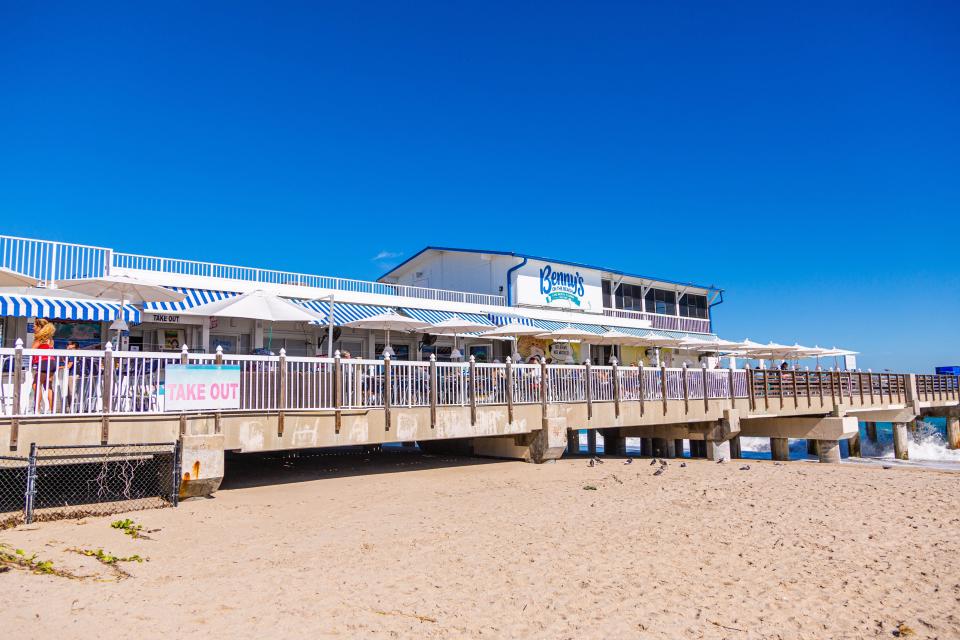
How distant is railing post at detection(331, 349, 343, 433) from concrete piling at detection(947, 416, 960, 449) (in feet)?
115

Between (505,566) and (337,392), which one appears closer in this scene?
(505,566)

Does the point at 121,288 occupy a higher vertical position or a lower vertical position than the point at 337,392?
higher

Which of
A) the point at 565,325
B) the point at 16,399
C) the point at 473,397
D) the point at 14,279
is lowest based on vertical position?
the point at 473,397

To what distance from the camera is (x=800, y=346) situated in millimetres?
31938

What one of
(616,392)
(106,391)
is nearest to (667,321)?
(616,392)

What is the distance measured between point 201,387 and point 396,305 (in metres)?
12.1

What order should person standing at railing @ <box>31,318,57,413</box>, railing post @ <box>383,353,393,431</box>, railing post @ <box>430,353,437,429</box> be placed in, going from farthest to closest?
railing post @ <box>430,353,437,429</box> → railing post @ <box>383,353,393,431</box> → person standing at railing @ <box>31,318,57,413</box>

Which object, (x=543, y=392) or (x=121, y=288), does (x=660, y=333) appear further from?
(x=121, y=288)

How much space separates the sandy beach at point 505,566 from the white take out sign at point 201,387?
1560 mm

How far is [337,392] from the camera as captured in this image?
11891 mm

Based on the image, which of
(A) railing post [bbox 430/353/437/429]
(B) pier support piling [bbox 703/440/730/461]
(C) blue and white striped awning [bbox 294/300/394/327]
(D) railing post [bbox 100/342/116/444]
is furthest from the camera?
(B) pier support piling [bbox 703/440/730/461]

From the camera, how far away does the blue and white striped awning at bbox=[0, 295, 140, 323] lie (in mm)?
13578

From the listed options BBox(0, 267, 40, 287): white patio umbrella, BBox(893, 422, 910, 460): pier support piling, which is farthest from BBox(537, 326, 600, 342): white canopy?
BBox(893, 422, 910, 460): pier support piling

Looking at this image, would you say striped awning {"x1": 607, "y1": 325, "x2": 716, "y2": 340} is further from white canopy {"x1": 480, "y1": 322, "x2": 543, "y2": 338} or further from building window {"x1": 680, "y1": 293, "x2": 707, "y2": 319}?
white canopy {"x1": 480, "y1": 322, "x2": 543, "y2": 338}
